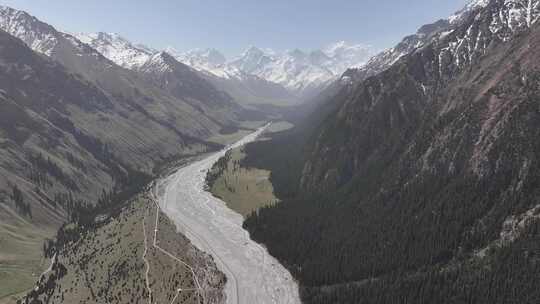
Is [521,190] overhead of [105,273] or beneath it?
overhead

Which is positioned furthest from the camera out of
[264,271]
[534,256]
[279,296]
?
[264,271]

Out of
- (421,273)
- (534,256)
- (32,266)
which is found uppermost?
(534,256)

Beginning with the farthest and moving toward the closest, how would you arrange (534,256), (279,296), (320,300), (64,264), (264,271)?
1. (64,264)
2. (264,271)
3. (279,296)
4. (320,300)
5. (534,256)

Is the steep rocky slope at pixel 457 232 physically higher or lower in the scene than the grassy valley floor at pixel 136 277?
higher

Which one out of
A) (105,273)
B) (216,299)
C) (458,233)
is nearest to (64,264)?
(105,273)

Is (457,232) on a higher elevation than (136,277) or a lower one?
higher

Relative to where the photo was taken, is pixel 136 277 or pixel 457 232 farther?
pixel 136 277

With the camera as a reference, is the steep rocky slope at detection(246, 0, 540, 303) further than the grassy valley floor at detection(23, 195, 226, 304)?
No

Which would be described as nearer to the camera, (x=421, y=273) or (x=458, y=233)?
(x=421, y=273)

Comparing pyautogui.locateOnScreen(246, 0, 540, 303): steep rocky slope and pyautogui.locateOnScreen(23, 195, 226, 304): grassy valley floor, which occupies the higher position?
pyautogui.locateOnScreen(246, 0, 540, 303): steep rocky slope

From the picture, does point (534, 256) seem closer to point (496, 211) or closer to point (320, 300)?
point (496, 211)

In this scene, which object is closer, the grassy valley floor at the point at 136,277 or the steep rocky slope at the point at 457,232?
the steep rocky slope at the point at 457,232
